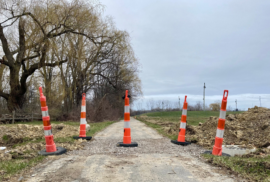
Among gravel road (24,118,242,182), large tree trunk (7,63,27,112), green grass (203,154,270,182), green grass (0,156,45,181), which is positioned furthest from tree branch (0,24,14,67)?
green grass (203,154,270,182)

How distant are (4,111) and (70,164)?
64.5 feet

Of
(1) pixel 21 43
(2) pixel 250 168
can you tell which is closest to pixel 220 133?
(2) pixel 250 168

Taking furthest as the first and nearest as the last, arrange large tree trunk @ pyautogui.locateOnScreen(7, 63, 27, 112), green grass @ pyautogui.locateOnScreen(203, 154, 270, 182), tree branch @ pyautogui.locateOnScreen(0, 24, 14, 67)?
large tree trunk @ pyautogui.locateOnScreen(7, 63, 27, 112) → tree branch @ pyautogui.locateOnScreen(0, 24, 14, 67) → green grass @ pyautogui.locateOnScreen(203, 154, 270, 182)

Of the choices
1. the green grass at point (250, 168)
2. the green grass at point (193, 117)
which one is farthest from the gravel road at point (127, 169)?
the green grass at point (193, 117)

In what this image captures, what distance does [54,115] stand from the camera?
23.1 m

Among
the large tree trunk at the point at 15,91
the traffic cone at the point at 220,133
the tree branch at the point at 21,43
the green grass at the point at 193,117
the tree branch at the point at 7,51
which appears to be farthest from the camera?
the green grass at the point at 193,117

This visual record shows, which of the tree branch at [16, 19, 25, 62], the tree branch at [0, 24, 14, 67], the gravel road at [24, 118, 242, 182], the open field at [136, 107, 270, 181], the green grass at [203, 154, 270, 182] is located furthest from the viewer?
the tree branch at [0, 24, 14, 67]

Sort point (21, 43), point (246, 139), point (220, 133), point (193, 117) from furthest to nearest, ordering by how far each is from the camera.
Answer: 1. point (193, 117)
2. point (21, 43)
3. point (246, 139)
4. point (220, 133)

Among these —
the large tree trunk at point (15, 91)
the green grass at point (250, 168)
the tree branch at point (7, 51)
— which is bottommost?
the green grass at point (250, 168)

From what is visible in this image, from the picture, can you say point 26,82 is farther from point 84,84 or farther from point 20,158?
point 20,158

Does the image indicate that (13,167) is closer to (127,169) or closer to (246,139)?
(127,169)

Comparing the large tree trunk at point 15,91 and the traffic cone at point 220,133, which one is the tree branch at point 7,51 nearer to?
the large tree trunk at point 15,91

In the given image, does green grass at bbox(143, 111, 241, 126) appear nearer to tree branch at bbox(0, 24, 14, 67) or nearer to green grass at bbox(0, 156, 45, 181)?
green grass at bbox(0, 156, 45, 181)

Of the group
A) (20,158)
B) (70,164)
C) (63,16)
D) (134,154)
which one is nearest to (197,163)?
(134,154)
